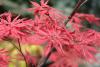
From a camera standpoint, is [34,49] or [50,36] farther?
[34,49]

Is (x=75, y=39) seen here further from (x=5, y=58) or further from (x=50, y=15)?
(x=5, y=58)

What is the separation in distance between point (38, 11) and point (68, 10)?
140 inches

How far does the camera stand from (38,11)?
1.71 meters

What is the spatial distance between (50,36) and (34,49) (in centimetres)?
279

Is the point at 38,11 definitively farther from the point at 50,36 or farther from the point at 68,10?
the point at 68,10

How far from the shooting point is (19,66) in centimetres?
377

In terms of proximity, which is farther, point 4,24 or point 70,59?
point 70,59

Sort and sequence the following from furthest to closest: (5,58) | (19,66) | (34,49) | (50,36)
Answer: (34,49), (19,66), (5,58), (50,36)

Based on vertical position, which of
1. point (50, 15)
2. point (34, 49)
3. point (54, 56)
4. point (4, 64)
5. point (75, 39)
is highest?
point (50, 15)

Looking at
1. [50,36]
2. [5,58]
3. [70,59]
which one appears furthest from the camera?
[70,59]

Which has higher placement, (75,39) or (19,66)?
(75,39)

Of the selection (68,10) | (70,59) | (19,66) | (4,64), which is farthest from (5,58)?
(68,10)

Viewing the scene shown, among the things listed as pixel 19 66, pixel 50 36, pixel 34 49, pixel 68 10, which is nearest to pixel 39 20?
pixel 50 36

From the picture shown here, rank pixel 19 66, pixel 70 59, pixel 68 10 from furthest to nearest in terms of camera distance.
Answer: pixel 68 10 → pixel 19 66 → pixel 70 59
